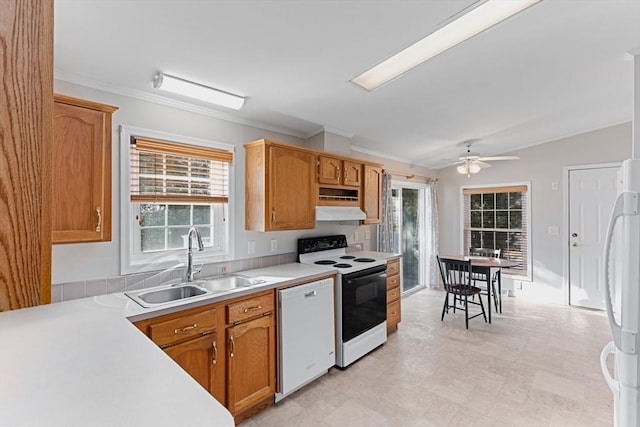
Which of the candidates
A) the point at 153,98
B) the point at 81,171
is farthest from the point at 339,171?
the point at 81,171

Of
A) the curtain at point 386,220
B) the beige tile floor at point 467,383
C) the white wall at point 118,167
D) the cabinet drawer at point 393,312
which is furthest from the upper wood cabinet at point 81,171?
the curtain at point 386,220

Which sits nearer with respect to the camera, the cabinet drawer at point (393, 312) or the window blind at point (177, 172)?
the window blind at point (177, 172)

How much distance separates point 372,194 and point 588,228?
11.3ft

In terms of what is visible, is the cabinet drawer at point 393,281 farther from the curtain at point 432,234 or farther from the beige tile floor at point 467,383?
the curtain at point 432,234

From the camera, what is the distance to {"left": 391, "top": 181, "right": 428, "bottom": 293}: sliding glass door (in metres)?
5.21

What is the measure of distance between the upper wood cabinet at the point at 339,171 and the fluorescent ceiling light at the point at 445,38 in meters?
0.90

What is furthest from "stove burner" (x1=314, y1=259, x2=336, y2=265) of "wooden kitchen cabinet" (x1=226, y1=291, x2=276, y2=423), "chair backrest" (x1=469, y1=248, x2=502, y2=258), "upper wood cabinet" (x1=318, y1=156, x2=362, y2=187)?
"chair backrest" (x1=469, y1=248, x2=502, y2=258)

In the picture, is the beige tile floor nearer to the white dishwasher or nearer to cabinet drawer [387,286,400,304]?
the white dishwasher

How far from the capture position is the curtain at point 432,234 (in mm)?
5789

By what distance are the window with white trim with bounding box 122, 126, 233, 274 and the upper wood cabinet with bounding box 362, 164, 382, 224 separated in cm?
173

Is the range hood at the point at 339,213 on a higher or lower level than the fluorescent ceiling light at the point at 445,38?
lower

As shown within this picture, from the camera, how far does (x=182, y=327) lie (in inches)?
73.7

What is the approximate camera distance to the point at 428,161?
5539 mm

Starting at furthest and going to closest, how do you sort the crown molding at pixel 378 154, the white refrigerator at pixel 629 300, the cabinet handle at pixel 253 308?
the crown molding at pixel 378 154, the cabinet handle at pixel 253 308, the white refrigerator at pixel 629 300
